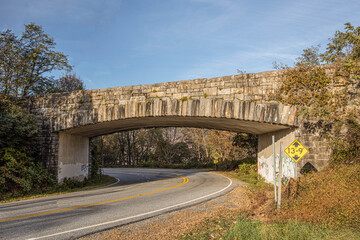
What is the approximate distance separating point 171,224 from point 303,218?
10.8 ft

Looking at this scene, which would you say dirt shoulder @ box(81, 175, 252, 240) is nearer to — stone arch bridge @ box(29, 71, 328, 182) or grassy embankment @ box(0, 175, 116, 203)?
stone arch bridge @ box(29, 71, 328, 182)

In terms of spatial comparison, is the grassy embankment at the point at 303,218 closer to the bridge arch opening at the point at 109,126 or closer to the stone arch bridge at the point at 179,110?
the stone arch bridge at the point at 179,110

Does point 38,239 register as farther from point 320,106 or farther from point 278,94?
point 320,106

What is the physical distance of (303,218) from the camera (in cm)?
628

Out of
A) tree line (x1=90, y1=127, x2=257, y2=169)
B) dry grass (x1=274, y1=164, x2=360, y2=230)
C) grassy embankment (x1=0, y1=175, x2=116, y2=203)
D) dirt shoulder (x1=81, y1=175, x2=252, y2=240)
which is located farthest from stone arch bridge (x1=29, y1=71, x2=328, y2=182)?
tree line (x1=90, y1=127, x2=257, y2=169)

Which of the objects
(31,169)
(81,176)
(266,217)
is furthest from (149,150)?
(266,217)

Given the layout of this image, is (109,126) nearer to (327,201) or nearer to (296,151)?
(296,151)

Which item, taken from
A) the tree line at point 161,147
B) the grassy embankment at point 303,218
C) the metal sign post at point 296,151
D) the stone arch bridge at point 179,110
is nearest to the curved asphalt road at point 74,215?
the grassy embankment at point 303,218

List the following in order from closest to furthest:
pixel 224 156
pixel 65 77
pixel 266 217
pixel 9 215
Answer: pixel 266 217, pixel 9 215, pixel 224 156, pixel 65 77

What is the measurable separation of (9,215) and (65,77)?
2762 cm

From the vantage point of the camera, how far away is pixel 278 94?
11.4 meters

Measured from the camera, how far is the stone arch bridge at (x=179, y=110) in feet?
36.6

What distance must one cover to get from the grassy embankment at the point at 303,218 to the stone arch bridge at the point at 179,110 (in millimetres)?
3319

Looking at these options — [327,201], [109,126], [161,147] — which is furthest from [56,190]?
[161,147]
